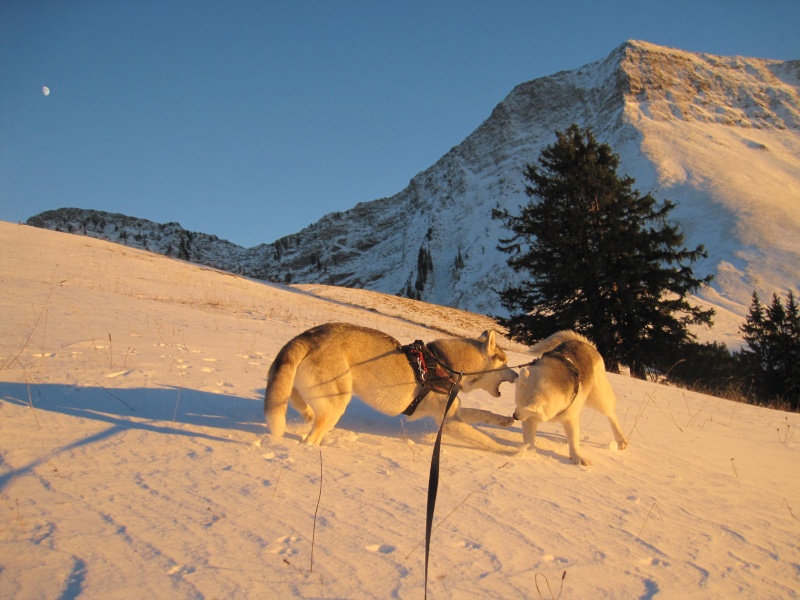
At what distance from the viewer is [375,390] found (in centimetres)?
514

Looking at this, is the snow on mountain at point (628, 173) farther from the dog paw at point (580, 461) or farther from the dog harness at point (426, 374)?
the dog harness at point (426, 374)

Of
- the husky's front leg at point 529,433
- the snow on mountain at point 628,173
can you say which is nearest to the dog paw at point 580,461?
the husky's front leg at point 529,433

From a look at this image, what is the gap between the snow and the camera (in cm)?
252

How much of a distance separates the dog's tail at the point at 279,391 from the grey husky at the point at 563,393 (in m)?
2.47

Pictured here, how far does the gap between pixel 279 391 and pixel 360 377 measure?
93cm

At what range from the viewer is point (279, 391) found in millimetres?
4516

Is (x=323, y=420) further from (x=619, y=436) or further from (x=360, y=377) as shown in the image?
(x=619, y=436)

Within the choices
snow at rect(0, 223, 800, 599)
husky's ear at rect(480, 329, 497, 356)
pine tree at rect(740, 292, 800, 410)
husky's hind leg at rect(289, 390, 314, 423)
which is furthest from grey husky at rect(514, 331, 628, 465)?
pine tree at rect(740, 292, 800, 410)

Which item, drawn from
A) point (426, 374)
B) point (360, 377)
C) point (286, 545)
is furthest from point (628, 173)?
point (286, 545)

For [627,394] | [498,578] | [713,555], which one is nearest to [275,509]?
[498,578]

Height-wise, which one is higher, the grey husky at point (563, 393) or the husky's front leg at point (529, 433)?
the grey husky at point (563, 393)

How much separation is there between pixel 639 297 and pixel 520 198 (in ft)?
276

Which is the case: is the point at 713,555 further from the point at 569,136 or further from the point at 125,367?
the point at 569,136

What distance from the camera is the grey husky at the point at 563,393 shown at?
5.09 m
